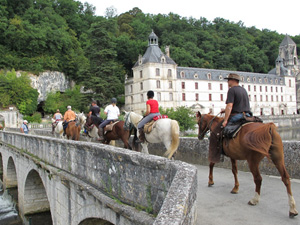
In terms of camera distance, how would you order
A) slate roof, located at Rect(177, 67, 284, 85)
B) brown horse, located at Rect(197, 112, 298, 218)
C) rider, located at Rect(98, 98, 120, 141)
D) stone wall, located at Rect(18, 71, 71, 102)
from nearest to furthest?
1. brown horse, located at Rect(197, 112, 298, 218)
2. rider, located at Rect(98, 98, 120, 141)
3. stone wall, located at Rect(18, 71, 71, 102)
4. slate roof, located at Rect(177, 67, 284, 85)

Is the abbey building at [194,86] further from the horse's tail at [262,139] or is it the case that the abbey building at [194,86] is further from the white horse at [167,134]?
the horse's tail at [262,139]

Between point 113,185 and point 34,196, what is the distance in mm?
10809

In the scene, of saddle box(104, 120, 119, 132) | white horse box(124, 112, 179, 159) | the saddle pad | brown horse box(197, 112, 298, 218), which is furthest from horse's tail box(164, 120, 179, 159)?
saddle box(104, 120, 119, 132)

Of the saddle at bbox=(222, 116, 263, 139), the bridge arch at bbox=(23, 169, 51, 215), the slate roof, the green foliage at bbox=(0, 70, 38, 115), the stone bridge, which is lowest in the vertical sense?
the bridge arch at bbox=(23, 169, 51, 215)

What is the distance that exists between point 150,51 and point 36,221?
4765cm

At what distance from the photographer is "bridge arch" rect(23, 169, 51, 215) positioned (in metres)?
13.4

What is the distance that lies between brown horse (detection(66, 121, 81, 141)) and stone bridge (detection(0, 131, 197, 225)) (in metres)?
3.24

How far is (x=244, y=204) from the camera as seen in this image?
205 inches

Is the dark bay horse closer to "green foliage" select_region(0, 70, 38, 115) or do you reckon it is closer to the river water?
the river water

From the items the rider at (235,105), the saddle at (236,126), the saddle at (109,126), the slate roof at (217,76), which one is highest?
the slate roof at (217,76)

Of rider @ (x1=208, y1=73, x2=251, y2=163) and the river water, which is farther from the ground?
rider @ (x1=208, y1=73, x2=251, y2=163)

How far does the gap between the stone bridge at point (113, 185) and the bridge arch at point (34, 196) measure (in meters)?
3.63

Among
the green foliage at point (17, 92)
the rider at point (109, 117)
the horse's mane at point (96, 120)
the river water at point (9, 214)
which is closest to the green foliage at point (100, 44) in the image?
the green foliage at point (17, 92)

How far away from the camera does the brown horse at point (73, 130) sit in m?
13.8
